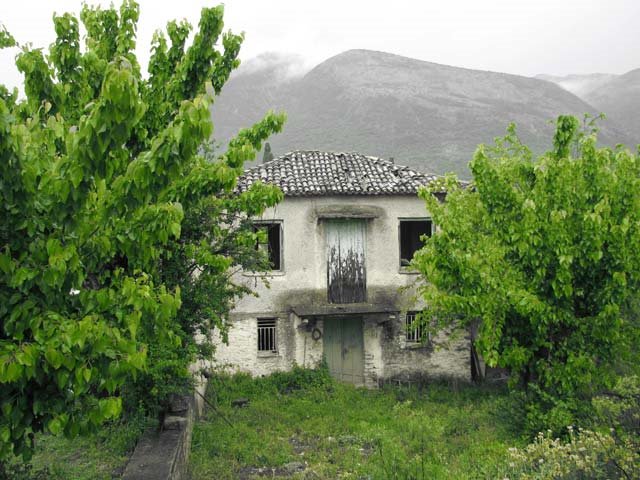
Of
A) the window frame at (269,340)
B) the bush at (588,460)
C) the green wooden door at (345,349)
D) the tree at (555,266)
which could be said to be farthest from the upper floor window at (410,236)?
the bush at (588,460)

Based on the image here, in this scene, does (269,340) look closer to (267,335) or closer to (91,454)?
(267,335)

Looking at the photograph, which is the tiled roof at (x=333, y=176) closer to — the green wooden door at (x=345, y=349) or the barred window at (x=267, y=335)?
the barred window at (x=267, y=335)

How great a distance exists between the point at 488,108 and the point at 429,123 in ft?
34.2

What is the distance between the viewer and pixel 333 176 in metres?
15.9

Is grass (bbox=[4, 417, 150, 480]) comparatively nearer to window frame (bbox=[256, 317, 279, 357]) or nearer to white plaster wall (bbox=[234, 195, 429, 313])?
window frame (bbox=[256, 317, 279, 357])

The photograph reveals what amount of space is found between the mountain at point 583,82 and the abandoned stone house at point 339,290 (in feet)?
400

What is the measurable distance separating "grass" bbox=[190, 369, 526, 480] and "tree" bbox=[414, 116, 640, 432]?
60.5 inches

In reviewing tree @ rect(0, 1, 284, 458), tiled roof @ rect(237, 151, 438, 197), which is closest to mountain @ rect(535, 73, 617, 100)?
tiled roof @ rect(237, 151, 438, 197)

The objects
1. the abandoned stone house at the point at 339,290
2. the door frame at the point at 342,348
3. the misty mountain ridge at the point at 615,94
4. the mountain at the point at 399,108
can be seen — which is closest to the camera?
the abandoned stone house at the point at 339,290

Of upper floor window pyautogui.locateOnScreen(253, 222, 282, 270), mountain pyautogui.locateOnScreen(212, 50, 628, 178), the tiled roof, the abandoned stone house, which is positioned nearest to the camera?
the tiled roof

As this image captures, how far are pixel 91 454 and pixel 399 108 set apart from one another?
225 ft

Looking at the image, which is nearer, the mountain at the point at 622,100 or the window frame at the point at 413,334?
the window frame at the point at 413,334

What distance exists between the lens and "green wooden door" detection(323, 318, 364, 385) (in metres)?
15.8

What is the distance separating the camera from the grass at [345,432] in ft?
26.6
